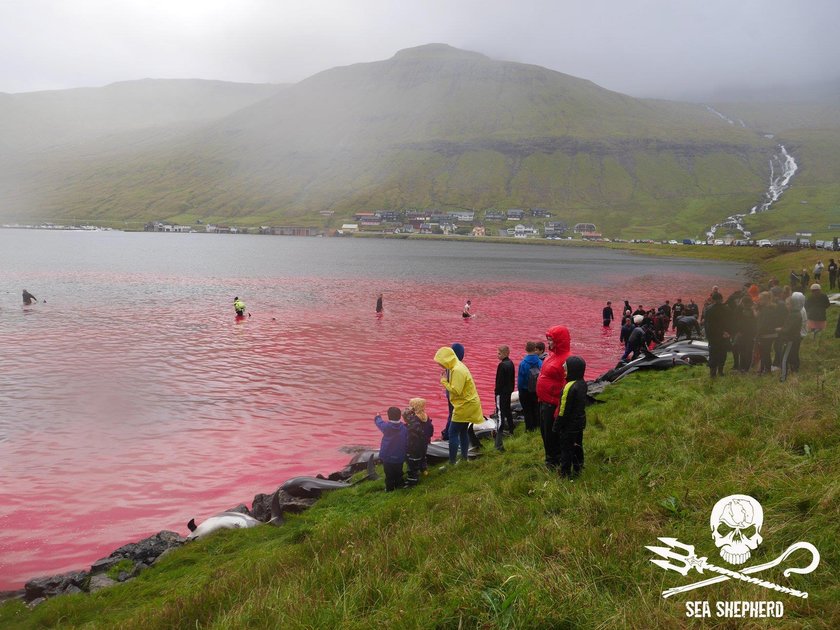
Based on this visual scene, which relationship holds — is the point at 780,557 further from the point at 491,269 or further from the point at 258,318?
the point at 491,269

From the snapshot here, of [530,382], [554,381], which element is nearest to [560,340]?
[554,381]

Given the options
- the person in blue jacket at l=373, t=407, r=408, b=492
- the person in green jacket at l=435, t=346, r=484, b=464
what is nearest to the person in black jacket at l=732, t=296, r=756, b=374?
the person in green jacket at l=435, t=346, r=484, b=464

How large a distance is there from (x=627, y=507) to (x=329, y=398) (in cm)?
1468

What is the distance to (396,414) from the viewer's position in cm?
1006

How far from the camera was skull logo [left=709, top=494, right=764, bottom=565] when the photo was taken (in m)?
5.27

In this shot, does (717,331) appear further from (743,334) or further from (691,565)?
(691,565)

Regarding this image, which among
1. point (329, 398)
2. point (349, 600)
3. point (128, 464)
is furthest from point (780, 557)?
point (329, 398)

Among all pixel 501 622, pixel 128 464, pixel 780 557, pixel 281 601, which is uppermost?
pixel 780 557

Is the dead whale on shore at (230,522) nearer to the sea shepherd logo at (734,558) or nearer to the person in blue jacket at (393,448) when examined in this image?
the person in blue jacket at (393,448)

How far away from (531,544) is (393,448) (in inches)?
173

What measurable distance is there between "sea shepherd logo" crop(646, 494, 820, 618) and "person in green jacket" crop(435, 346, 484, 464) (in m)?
5.06

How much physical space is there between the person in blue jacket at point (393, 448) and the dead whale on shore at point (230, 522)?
225 cm

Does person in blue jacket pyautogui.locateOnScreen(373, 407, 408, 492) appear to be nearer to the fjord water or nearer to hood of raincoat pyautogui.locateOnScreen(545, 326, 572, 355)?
the fjord water

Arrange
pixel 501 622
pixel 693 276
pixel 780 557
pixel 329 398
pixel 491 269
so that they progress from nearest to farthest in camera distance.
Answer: pixel 501 622 < pixel 780 557 < pixel 329 398 < pixel 693 276 < pixel 491 269
